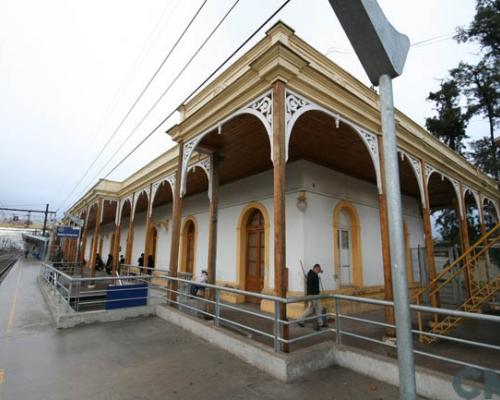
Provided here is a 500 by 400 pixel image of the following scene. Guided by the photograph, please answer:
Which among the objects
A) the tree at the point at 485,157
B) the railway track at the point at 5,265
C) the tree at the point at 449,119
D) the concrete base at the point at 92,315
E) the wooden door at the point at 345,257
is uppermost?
the tree at the point at 449,119

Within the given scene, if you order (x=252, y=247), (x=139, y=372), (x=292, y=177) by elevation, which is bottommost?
(x=139, y=372)

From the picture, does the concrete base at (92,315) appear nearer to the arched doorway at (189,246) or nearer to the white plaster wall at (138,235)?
the arched doorway at (189,246)

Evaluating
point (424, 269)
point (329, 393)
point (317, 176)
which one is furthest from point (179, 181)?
point (424, 269)

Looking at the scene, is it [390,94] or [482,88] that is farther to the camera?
[482,88]

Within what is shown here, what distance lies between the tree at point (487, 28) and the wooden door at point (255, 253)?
620 inches

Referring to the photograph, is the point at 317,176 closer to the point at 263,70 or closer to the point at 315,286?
the point at 315,286

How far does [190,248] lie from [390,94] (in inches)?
465

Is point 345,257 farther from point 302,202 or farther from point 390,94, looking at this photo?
point 390,94

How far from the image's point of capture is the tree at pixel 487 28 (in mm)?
14461

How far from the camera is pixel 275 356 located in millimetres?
Answer: 3814

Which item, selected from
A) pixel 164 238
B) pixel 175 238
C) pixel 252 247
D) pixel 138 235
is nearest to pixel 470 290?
pixel 252 247

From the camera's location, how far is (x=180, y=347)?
4.88 m

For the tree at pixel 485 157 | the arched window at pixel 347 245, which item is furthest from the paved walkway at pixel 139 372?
the tree at pixel 485 157

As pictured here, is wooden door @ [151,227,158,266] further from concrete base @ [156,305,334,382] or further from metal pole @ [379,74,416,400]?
metal pole @ [379,74,416,400]
